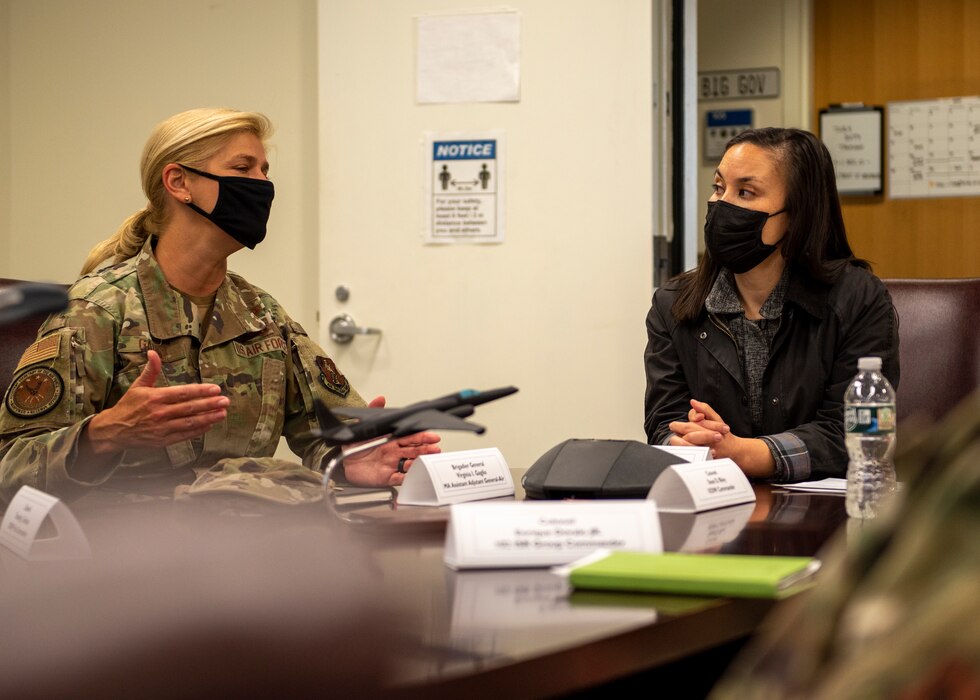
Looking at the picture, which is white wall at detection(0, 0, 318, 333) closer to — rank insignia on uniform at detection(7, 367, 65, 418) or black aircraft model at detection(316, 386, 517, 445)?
rank insignia on uniform at detection(7, 367, 65, 418)

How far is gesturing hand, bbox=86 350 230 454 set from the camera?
1.44 metres

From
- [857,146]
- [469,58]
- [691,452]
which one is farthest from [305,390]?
[857,146]

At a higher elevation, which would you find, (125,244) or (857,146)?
(857,146)

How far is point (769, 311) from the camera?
86.6 inches

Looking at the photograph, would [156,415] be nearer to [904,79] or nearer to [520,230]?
[520,230]

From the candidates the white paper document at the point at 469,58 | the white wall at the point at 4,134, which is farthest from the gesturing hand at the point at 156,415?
the white wall at the point at 4,134

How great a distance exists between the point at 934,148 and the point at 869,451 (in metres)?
3.30

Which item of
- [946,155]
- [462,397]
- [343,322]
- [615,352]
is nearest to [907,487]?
[462,397]

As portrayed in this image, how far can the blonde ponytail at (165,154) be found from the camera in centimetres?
206

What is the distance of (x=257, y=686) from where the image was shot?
648mm

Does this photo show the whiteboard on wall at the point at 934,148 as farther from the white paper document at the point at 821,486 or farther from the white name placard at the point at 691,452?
the white name placard at the point at 691,452

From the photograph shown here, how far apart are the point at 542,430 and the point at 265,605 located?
8.20 ft

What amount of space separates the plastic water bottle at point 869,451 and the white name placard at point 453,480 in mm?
472

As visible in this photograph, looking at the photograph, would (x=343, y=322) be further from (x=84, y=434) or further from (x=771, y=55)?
(x=771, y=55)
